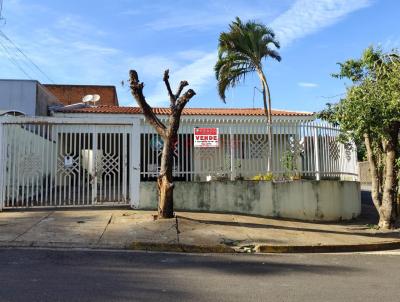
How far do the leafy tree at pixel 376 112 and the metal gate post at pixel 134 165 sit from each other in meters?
5.25

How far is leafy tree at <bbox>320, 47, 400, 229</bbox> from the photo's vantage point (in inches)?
446

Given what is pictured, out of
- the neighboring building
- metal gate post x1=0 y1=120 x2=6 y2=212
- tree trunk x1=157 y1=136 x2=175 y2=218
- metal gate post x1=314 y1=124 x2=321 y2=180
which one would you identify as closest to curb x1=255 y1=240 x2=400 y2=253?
tree trunk x1=157 y1=136 x2=175 y2=218

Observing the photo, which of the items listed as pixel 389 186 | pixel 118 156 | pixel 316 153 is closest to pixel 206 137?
pixel 118 156

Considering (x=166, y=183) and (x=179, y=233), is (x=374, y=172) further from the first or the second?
(x=179, y=233)

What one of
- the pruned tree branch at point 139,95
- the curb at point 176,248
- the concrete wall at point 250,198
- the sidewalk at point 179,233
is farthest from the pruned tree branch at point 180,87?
the curb at point 176,248

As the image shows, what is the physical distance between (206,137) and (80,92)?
2639 cm

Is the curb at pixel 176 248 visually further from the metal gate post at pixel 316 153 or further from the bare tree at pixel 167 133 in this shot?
the metal gate post at pixel 316 153

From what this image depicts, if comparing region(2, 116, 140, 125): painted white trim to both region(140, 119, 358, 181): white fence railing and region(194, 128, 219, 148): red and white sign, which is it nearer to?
region(140, 119, 358, 181): white fence railing

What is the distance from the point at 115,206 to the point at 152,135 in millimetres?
2159

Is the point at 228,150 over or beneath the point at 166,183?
over

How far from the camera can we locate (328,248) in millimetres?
9562

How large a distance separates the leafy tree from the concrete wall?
5.72 ft

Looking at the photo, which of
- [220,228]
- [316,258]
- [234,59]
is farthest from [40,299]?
[234,59]

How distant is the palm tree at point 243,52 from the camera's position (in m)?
16.4
